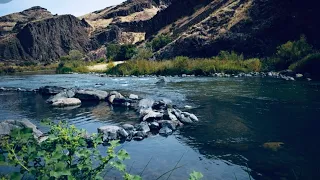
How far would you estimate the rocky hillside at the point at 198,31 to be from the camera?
51.1m

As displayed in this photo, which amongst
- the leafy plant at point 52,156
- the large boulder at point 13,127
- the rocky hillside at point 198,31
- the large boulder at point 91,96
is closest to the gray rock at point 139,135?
the large boulder at point 13,127

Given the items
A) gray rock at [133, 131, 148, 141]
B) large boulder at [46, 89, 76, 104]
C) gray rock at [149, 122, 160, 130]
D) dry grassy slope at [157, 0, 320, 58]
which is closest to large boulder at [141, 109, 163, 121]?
gray rock at [149, 122, 160, 130]

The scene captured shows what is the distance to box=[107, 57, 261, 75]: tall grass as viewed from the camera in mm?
38156

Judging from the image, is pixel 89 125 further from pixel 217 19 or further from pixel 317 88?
pixel 217 19

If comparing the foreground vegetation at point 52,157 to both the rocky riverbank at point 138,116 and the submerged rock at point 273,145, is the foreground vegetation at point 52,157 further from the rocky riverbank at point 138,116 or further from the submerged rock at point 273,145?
the submerged rock at point 273,145

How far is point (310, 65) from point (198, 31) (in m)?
30.4

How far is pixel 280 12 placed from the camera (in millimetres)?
53000

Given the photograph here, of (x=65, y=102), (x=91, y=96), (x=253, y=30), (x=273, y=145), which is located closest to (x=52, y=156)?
(x=273, y=145)

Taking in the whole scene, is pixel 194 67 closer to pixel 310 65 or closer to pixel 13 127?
pixel 310 65

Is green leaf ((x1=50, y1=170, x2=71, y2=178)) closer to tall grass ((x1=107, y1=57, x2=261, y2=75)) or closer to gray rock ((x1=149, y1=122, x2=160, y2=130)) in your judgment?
gray rock ((x1=149, y1=122, x2=160, y2=130))

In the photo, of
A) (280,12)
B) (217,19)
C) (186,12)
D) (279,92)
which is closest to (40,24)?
(186,12)

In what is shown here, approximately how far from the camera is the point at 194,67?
39156mm

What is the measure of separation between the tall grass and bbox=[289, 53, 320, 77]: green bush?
648 cm

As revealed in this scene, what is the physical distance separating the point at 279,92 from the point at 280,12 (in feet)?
122
